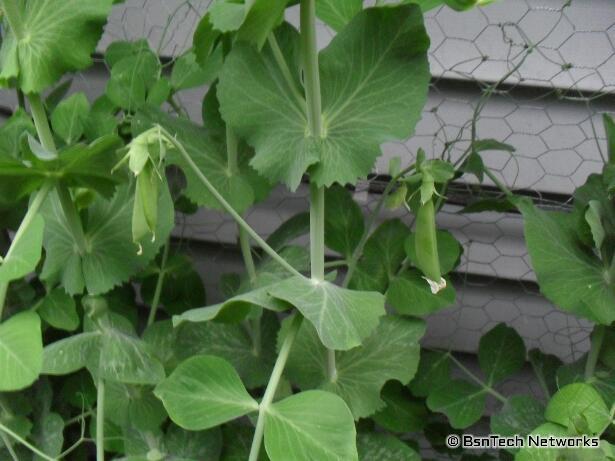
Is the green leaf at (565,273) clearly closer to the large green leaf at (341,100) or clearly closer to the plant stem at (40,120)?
the large green leaf at (341,100)

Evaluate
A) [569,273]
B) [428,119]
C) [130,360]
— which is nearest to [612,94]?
[428,119]

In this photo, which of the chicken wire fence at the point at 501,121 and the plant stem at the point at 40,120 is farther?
the chicken wire fence at the point at 501,121

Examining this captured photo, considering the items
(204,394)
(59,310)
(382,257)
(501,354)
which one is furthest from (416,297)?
(59,310)

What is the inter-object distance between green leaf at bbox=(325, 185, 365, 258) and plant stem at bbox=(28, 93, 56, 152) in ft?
1.00

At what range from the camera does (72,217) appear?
0.63 metres

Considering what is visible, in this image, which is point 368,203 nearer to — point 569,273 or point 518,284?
point 518,284

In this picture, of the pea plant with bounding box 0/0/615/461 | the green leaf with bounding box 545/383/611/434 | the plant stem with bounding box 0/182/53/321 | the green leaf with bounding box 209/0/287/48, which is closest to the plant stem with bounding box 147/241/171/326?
the pea plant with bounding box 0/0/615/461

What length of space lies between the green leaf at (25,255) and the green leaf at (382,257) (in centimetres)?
36

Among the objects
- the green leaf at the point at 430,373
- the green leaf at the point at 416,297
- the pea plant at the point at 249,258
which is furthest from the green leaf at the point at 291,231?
the green leaf at the point at 430,373

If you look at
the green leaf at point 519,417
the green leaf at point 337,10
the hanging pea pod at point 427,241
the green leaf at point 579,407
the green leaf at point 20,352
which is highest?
the green leaf at point 337,10

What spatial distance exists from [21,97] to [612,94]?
73 centimetres

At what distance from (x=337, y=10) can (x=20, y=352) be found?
1.31 ft

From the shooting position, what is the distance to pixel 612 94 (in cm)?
87

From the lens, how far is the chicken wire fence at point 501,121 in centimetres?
86
